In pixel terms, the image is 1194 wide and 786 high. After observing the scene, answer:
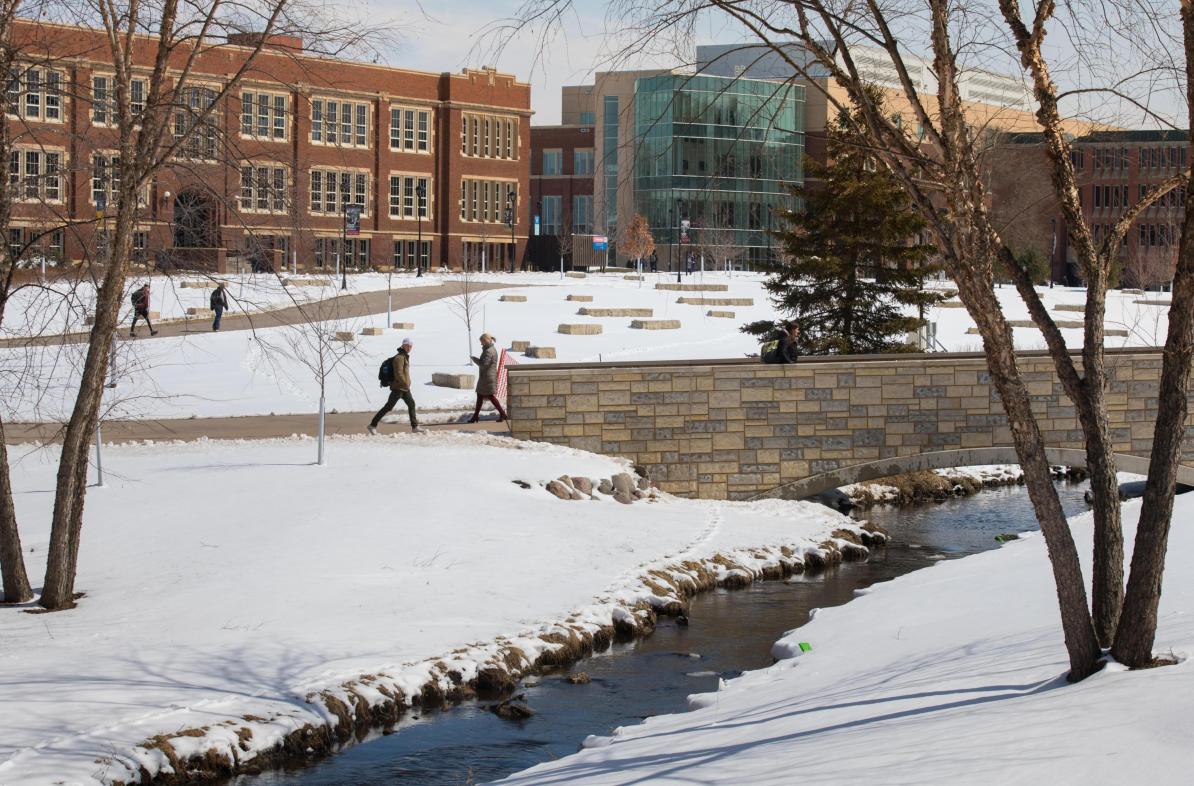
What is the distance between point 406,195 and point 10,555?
212 feet

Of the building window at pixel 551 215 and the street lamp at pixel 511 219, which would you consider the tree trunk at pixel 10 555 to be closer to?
the street lamp at pixel 511 219

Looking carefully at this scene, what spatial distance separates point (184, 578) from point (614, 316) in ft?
112

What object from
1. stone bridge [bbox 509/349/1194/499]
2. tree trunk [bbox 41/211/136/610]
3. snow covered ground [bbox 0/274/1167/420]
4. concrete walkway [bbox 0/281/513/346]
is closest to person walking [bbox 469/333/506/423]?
stone bridge [bbox 509/349/1194/499]

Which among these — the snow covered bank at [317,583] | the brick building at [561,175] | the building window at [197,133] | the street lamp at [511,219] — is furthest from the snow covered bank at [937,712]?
the brick building at [561,175]

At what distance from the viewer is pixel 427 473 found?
20281 millimetres

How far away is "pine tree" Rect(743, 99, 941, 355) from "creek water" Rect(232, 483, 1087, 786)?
8.93 metres

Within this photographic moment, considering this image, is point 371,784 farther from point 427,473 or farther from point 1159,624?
point 427,473

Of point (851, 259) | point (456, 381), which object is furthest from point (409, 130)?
point (851, 259)

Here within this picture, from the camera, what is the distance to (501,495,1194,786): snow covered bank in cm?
664

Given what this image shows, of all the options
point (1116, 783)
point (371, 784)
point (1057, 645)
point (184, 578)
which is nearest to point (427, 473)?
point (184, 578)

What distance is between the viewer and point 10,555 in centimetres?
1347

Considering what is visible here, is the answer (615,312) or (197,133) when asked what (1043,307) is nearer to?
(197,133)

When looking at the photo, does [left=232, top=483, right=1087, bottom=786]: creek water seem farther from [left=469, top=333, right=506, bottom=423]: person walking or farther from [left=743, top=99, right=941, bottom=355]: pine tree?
[left=743, top=99, right=941, bottom=355]: pine tree

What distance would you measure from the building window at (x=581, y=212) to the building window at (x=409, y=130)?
24919mm
